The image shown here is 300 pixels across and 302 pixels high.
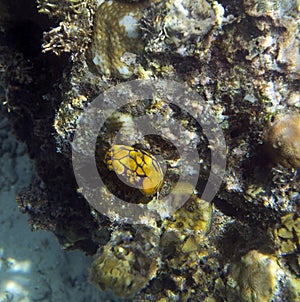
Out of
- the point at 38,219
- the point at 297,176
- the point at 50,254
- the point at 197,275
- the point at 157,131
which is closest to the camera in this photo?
the point at 297,176

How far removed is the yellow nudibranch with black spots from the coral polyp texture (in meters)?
0.01

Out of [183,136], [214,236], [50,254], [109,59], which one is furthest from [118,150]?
[50,254]

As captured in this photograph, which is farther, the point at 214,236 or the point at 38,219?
the point at 38,219

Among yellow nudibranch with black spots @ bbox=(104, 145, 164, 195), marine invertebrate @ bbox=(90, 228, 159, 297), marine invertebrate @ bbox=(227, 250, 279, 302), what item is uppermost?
yellow nudibranch with black spots @ bbox=(104, 145, 164, 195)

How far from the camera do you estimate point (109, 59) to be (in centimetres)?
291

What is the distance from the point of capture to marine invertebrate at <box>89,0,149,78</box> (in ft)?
9.42

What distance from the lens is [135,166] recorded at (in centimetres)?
292

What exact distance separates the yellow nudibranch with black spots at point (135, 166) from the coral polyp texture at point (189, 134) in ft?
0.04

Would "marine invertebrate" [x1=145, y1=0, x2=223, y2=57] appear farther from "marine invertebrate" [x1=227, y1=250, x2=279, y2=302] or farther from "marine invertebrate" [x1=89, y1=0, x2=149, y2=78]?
"marine invertebrate" [x1=227, y1=250, x2=279, y2=302]

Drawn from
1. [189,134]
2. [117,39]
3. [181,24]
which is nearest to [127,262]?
[189,134]

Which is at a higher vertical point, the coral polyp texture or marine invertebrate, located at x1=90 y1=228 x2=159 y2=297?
the coral polyp texture

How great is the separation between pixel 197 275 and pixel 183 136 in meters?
1.41

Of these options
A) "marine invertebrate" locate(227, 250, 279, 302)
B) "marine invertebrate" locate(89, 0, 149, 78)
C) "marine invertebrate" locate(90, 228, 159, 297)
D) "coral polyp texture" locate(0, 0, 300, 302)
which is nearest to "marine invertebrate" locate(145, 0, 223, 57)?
"coral polyp texture" locate(0, 0, 300, 302)

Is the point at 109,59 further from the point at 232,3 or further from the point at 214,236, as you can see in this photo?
the point at 214,236
